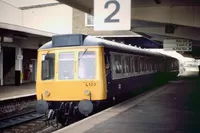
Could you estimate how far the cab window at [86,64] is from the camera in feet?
37.5

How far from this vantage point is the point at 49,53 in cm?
1195

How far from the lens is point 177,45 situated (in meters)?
19.9

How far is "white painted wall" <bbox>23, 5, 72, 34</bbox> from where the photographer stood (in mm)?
37094

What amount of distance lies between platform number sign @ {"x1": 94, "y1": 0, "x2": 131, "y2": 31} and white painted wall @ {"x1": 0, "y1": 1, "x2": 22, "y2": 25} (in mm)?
23613

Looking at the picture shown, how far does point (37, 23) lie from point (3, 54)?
11.8 meters

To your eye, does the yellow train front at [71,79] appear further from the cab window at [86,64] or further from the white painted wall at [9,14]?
the white painted wall at [9,14]

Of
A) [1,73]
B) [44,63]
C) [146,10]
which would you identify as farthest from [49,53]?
[1,73]

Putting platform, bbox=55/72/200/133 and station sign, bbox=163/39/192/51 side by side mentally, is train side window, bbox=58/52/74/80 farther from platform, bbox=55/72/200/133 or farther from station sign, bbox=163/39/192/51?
station sign, bbox=163/39/192/51

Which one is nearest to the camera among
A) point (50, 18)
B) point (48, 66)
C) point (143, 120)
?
point (143, 120)

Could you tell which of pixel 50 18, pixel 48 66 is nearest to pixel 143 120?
pixel 48 66

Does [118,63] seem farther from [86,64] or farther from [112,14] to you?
[112,14]

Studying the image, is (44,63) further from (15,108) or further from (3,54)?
(3,54)

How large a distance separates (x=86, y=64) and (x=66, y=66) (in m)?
0.68

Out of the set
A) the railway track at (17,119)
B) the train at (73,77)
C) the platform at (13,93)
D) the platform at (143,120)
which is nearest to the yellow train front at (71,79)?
the train at (73,77)
